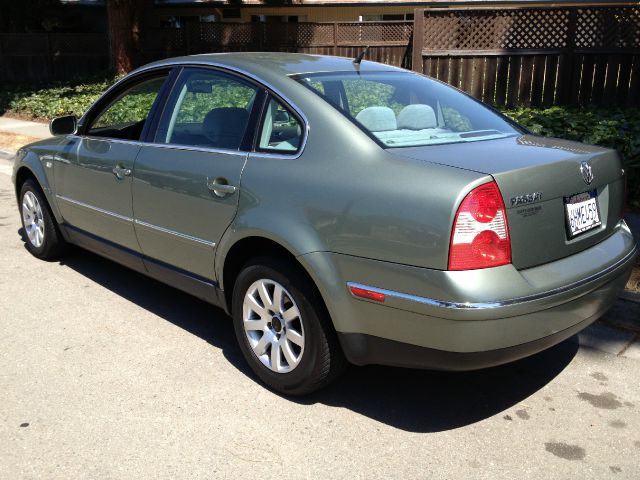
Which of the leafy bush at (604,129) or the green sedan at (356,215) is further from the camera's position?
the leafy bush at (604,129)

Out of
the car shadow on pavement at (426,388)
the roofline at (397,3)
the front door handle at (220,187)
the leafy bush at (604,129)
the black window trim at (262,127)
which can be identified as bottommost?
A: the car shadow on pavement at (426,388)

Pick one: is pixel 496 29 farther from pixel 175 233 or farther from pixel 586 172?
pixel 175 233

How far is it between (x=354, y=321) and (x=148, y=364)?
148cm

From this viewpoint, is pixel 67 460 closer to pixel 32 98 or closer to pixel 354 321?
pixel 354 321

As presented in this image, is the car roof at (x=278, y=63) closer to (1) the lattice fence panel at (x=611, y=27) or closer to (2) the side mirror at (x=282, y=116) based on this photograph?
(2) the side mirror at (x=282, y=116)

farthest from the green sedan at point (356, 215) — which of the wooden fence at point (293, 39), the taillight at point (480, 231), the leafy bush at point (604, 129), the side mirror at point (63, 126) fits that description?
the wooden fence at point (293, 39)

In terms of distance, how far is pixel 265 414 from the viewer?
133 inches

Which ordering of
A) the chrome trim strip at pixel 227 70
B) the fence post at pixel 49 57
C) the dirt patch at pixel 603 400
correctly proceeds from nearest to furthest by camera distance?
the chrome trim strip at pixel 227 70, the dirt patch at pixel 603 400, the fence post at pixel 49 57

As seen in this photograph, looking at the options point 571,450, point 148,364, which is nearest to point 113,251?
point 148,364

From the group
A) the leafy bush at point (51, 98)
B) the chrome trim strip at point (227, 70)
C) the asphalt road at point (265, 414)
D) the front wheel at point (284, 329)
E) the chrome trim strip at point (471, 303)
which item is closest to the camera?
the chrome trim strip at point (471, 303)

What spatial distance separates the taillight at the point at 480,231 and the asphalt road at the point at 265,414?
916mm

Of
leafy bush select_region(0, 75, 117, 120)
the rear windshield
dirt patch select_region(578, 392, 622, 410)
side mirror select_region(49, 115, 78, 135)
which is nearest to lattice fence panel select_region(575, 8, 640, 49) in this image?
the rear windshield

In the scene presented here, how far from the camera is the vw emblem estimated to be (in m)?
3.20

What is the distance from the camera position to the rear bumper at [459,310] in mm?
2758
